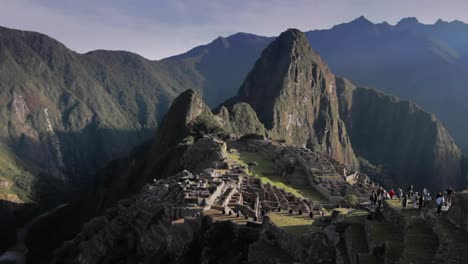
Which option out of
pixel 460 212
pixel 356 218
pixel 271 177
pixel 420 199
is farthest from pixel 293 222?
pixel 271 177

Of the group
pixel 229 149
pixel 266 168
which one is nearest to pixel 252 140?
pixel 229 149

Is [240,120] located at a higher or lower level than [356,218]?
lower

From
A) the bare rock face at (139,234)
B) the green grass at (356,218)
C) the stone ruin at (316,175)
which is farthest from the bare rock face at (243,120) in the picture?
the green grass at (356,218)

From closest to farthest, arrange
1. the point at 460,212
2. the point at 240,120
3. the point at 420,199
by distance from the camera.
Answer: the point at 460,212, the point at 420,199, the point at 240,120

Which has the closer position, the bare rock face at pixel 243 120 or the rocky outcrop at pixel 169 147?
the rocky outcrop at pixel 169 147

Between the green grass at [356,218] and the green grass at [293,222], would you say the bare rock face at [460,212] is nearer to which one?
the green grass at [356,218]

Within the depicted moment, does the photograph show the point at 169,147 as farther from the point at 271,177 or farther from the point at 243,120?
the point at 271,177

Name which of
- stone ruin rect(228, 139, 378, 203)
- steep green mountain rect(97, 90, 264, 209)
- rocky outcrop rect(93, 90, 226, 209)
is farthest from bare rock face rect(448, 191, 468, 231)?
steep green mountain rect(97, 90, 264, 209)
